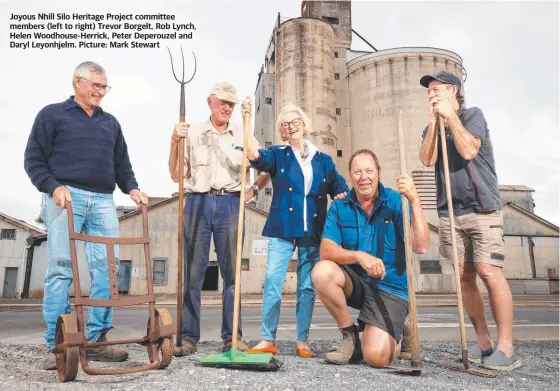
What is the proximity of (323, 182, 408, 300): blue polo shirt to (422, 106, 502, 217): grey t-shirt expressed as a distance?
1.99ft

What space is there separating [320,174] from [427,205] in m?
25.9

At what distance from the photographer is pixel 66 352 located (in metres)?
2.59

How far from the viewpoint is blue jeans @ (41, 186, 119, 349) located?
3352 mm

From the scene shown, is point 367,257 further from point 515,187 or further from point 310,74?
point 515,187

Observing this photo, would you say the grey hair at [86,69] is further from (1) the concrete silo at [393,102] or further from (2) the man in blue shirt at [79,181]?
(1) the concrete silo at [393,102]

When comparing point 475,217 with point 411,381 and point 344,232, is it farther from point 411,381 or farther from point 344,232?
point 411,381

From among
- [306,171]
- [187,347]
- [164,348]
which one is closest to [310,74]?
[306,171]

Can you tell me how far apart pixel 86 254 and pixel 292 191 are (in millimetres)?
1931

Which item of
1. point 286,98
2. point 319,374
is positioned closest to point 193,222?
point 319,374

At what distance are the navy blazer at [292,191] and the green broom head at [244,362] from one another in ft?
3.83

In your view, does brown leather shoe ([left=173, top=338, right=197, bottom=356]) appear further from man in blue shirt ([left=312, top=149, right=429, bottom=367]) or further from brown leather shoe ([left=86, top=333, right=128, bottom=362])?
man in blue shirt ([left=312, top=149, right=429, bottom=367])

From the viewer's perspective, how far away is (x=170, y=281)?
21.7m

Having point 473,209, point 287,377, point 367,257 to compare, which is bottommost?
point 287,377

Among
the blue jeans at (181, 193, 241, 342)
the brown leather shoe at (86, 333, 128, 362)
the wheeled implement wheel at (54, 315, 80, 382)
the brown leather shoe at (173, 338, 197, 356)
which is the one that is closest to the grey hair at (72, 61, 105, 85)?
the blue jeans at (181, 193, 241, 342)
